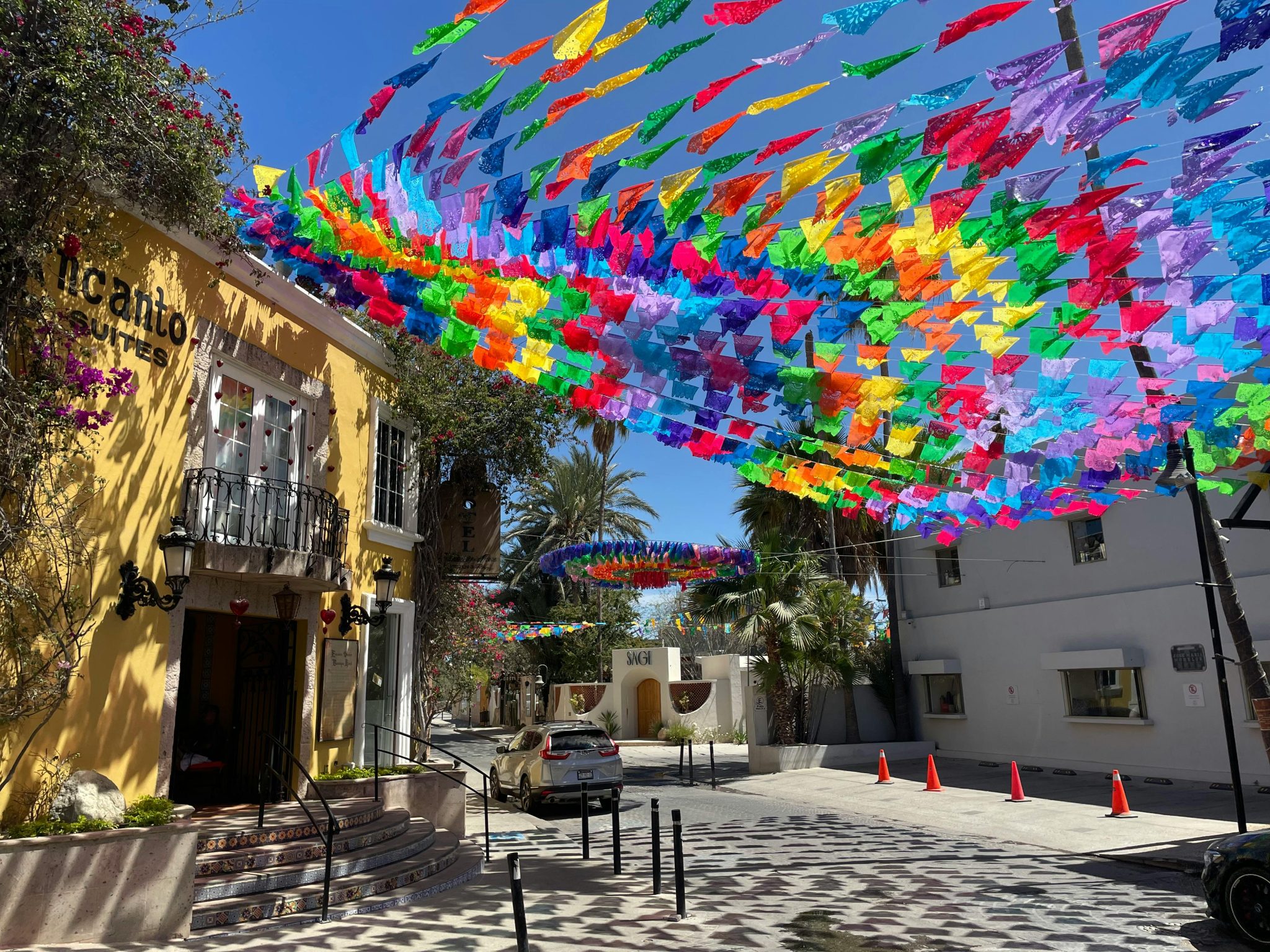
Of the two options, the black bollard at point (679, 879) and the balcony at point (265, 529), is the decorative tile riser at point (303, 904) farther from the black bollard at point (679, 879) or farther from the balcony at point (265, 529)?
the balcony at point (265, 529)

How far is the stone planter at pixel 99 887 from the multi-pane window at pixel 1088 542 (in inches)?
720

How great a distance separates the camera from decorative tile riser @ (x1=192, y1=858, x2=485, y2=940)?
7285mm

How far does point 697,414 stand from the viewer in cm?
984

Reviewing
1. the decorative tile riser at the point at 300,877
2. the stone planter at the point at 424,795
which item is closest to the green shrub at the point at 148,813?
the decorative tile riser at the point at 300,877

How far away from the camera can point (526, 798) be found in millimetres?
15961

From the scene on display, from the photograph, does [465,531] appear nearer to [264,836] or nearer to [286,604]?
[286,604]

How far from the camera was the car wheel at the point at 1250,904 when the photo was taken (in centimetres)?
690

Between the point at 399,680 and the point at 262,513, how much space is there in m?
3.96

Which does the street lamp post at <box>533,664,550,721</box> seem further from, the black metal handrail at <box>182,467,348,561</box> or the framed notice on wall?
the black metal handrail at <box>182,467,348,561</box>

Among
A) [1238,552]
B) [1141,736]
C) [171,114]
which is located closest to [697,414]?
[171,114]

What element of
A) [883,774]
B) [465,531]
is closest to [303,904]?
[465,531]

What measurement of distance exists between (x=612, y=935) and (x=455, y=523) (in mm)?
8856

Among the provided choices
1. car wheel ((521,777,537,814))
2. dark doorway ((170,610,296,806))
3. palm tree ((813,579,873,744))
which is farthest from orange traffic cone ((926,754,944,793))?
dark doorway ((170,610,296,806))

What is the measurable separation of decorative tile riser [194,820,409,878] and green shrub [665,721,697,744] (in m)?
22.1
